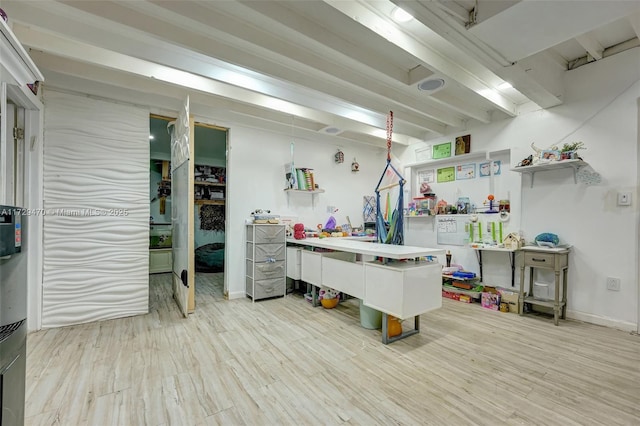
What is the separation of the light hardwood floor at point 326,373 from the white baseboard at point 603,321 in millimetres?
113

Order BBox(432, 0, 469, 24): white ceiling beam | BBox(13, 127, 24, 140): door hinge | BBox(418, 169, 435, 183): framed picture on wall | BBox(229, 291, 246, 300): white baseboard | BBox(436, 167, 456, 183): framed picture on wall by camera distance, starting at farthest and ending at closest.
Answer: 1. BBox(418, 169, 435, 183): framed picture on wall
2. BBox(436, 167, 456, 183): framed picture on wall
3. BBox(229, 291, 246, 300): white baseboard
4. BBox(13, 127, 24, 140): door hinge
5. BBox(432, 0, 469, 24): white ceiling beam

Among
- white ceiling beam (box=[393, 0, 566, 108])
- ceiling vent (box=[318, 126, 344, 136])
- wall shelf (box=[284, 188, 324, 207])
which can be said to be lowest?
wall shelf (box=[284, 188, 324, 207])

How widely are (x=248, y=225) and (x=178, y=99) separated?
177 centimetres

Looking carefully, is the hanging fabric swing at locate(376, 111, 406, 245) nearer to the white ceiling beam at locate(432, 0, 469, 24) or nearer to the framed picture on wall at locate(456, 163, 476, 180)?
the white ceiling beam at locate(432, 0, 469, 24)

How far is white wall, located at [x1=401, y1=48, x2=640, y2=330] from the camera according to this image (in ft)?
9.10

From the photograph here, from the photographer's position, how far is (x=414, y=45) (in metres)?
2.23

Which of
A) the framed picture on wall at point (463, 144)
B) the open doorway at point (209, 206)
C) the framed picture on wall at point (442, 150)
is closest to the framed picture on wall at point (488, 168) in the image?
the framed picture on wall at point (463, 144)

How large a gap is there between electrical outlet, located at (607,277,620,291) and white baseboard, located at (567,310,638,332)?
12.9 inches

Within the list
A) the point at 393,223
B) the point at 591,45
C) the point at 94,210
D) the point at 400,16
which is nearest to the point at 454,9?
the point at 400,16

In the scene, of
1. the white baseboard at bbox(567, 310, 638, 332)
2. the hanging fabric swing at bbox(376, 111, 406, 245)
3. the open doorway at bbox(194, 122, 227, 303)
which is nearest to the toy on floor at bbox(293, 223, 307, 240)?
the hanging fabric swing at bbox(376, 111, 406, 245)

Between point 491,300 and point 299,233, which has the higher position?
point 299,233

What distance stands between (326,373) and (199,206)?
204 inches

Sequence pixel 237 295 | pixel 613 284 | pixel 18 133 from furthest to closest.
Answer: pixel 237 295 < pixel 613 284 < pixel 18 133

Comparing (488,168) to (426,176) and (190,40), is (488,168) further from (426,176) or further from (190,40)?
(190,40)
